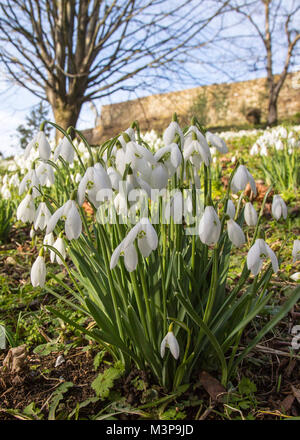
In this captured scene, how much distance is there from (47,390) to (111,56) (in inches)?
297

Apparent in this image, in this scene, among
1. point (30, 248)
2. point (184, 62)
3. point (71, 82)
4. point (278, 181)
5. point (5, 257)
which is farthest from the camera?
point (71, 82)

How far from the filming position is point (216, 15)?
641cm

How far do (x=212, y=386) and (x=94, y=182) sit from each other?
0.92 m

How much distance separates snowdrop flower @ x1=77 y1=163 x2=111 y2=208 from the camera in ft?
3.32

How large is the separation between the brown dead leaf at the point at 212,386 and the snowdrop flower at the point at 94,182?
82cm

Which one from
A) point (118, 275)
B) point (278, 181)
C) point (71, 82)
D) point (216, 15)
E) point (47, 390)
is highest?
point (216, 15)

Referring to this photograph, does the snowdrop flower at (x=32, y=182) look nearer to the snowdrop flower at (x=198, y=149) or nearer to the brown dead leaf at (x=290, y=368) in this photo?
Result: the snowdrop flower at (x=198, y=149)

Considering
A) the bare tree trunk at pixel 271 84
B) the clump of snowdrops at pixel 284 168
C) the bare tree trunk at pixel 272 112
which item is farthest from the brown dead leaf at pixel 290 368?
the bare tree trunk at pixel 271 84

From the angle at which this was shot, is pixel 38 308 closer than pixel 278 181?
Yes

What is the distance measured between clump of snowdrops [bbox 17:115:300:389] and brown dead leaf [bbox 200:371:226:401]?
0.15 feet

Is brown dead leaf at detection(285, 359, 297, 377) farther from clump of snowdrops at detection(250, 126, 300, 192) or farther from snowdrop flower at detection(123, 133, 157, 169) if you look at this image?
clump of snowdrops at detection(250, 126, 300, 192)

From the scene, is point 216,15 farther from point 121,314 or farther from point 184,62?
point 121,314

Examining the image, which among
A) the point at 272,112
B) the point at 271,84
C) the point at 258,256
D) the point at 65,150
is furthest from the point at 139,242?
the point at 271,84

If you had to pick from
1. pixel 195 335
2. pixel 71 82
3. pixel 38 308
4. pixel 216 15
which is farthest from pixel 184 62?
pixel 195 335
